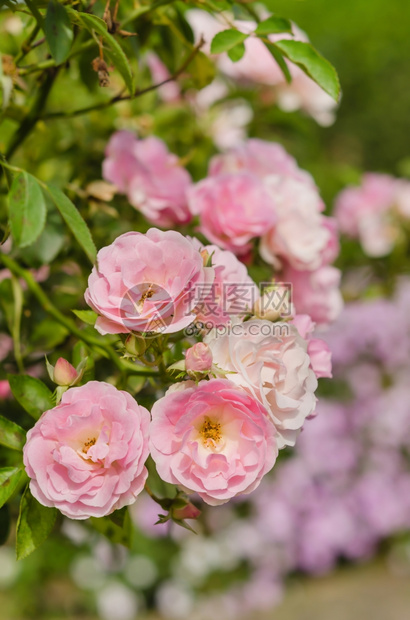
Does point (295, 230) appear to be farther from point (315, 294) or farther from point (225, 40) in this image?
point (225, 40)

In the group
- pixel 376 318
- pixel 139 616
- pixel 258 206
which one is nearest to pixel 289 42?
pixel 258 206

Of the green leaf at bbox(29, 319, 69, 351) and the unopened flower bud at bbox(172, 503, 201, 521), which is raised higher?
the unopened flower bud at bbox(172, 503, 201, 521)

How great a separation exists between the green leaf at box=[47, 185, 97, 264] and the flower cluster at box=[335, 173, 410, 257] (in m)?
1.00

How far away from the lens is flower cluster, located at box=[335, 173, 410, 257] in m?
1.42

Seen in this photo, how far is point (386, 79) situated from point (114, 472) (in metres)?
4.65

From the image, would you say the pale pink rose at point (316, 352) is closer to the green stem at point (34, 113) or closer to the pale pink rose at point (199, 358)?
the pale pink rose at point (199, 358)

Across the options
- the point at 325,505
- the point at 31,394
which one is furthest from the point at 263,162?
the point at 325,505

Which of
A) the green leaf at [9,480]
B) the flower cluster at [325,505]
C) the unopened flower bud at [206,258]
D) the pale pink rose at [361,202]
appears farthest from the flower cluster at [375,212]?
the green leaf at [9,480]

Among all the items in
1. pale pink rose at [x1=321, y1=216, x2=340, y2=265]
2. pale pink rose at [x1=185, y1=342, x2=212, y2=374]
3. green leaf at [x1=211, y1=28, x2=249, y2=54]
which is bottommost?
pale pink rose at [x1=321, y1=216, x2=340, y2=265]

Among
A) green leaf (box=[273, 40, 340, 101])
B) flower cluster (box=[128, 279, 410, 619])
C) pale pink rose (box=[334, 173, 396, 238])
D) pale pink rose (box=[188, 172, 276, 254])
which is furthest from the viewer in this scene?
flower cluster (box=[128, 279, 410, 619])

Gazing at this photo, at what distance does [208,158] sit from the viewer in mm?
1070

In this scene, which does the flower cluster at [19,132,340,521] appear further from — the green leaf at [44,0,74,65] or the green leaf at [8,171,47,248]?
the green leaf at [44,0,74,65]

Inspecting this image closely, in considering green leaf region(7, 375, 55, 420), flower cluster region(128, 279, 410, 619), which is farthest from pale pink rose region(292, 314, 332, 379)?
flower cluster region(128, 279, 410, 619)

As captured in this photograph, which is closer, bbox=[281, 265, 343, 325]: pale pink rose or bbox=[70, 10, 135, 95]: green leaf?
bbox=[70, 10, 135, 95]: green leaf
